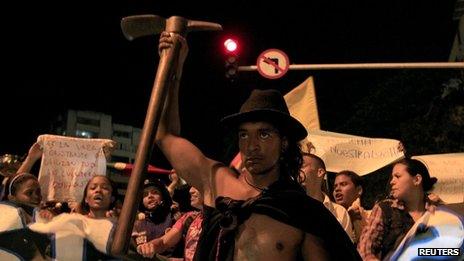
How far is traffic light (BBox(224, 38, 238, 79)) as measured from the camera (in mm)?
14500

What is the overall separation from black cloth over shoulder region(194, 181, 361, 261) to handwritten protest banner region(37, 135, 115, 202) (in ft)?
16.1

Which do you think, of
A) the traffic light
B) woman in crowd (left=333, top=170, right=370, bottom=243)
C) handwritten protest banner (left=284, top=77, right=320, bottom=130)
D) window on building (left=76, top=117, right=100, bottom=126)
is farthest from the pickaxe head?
window on building (left=76, top=117, right=100, bottom=126)

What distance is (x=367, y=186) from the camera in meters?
22.2

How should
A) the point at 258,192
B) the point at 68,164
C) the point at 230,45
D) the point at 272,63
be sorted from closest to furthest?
the point at 258,192 < the point at 68,164 < the point at 272,63 < the point at 230,45

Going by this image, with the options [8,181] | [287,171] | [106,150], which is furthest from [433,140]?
[287,171]

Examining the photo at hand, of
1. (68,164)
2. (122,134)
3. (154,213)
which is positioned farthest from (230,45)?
(122,134)

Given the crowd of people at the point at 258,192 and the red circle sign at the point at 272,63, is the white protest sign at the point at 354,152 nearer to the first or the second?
the red circle sign at the point at 272,63

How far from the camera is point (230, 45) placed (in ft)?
47.4

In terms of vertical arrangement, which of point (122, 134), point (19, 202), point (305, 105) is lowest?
point (19, 202)

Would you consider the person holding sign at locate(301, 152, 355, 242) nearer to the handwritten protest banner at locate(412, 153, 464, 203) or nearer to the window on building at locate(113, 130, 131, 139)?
the handwritten protest banner at locate(412, 153, 464, 203)

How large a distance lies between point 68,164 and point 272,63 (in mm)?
6613

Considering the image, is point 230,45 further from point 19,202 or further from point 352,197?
point 19,202

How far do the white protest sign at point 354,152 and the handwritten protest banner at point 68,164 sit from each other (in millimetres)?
2585

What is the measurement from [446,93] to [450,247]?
19.3m
